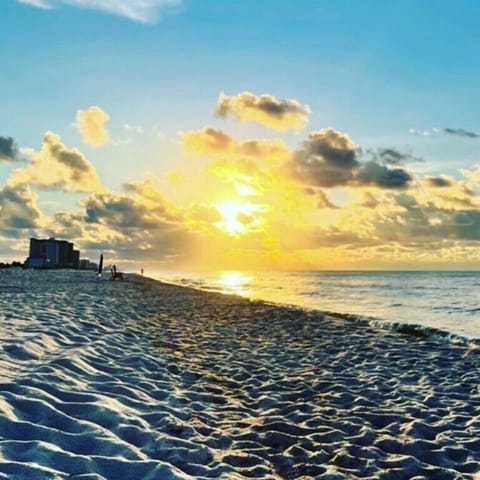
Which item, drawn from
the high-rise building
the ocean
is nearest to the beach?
the ocean

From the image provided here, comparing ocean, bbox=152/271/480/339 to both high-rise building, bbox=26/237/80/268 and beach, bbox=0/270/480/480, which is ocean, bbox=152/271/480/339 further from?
high-rise building, bbox=26/237/80/268

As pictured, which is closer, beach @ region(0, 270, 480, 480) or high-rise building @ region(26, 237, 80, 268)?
beach @ region(0, 270, 480, 480)

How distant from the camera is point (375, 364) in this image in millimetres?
12289

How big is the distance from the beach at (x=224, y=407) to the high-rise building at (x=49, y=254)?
128661 mm

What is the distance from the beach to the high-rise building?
129 m

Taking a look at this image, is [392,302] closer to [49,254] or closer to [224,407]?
[224,407]

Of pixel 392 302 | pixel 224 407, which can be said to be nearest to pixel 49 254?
pixel 392 302

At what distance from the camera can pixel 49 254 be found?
140 metres

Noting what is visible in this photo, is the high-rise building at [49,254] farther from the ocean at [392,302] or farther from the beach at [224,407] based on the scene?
the beach at [224,407]

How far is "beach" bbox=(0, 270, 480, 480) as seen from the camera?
5.63 metres

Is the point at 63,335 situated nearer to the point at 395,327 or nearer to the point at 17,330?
the point at 17,330

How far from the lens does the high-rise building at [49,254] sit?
5320 inches

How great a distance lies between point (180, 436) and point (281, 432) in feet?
4.61

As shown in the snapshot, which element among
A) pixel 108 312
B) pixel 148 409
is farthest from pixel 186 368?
pixel 108 312
